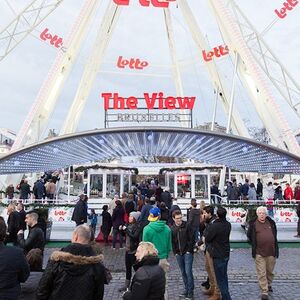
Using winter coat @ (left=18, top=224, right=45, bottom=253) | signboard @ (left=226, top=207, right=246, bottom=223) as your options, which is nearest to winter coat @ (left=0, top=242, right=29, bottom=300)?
winter coat @ (left=18, top=224, right=45, bottom=253)

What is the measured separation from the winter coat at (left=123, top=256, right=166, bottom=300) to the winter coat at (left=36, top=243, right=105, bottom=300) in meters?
0.43

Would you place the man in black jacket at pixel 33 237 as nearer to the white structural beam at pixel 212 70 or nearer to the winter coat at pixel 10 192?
the winter coat at pixel 10 192

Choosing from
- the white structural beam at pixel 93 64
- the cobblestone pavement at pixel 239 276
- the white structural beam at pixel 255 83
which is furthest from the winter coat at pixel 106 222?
the white structural beam at pixel 93 64

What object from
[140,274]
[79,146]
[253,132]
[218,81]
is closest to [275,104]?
[218,81]

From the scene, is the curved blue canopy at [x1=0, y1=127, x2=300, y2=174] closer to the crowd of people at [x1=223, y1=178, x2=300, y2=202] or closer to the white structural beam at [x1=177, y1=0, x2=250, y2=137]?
the crowd of people at [x1=223, y1=178, x2=300, y2=202]

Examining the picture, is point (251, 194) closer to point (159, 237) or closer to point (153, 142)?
point (153, 142)

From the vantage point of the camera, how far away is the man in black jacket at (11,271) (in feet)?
13.6

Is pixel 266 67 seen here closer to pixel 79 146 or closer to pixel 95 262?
pixel 79 146

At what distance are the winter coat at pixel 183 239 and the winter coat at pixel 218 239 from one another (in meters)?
0.52

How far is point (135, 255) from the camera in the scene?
212 inches

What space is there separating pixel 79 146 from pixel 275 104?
11.9m

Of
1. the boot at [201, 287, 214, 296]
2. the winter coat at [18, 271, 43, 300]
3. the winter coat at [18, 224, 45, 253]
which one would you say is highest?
the winter coat at [18, 224, 45, 253]

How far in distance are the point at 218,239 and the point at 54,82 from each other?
64.5 ft

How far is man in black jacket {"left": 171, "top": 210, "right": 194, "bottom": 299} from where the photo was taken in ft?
24.9
